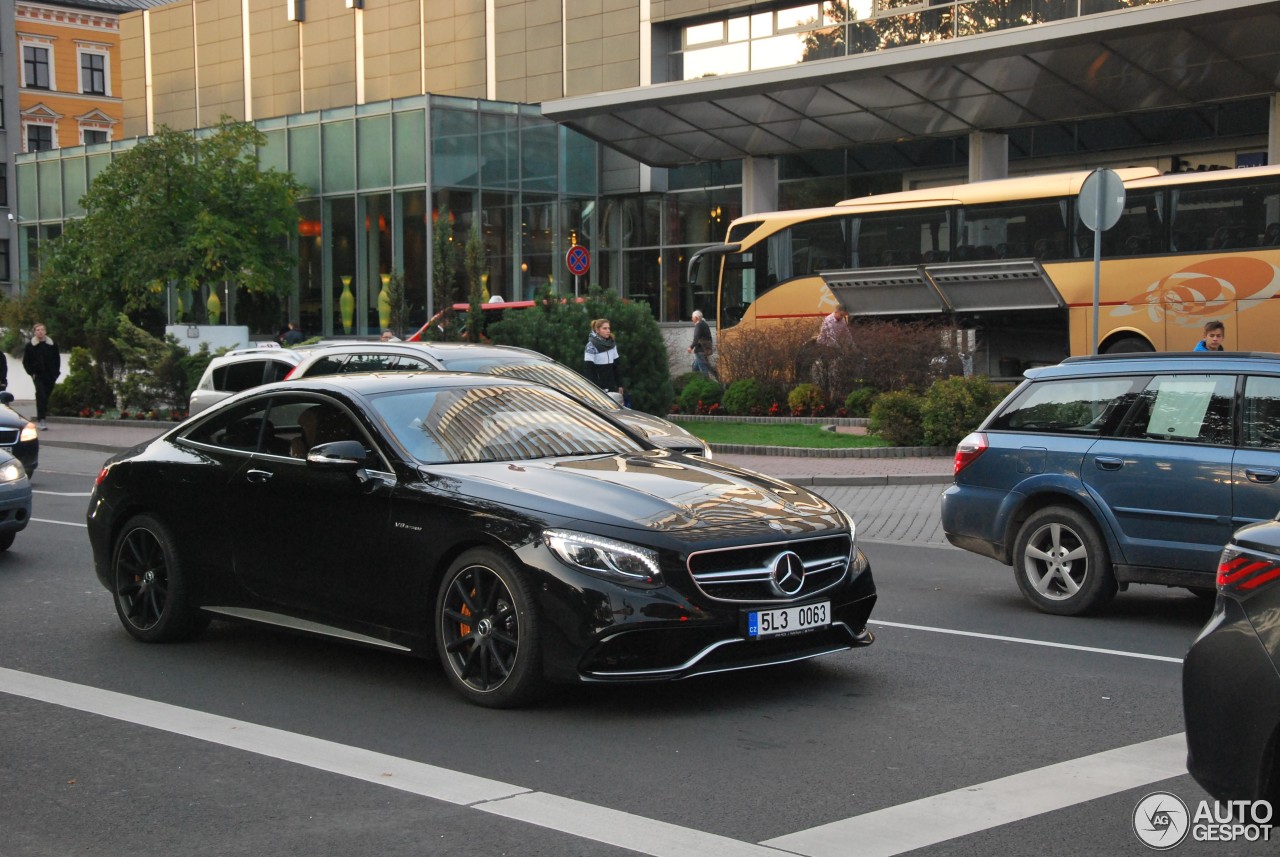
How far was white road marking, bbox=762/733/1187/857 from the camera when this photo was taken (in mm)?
4715

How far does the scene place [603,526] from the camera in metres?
6.33

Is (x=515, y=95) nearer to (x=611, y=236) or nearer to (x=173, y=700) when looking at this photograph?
(x=611, y=236)

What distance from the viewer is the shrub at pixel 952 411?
19.4m

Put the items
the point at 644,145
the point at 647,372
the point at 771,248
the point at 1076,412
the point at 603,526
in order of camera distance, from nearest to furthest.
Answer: the point at 603,526, the point at 1076,412, the point at 647,372, the point at 771,248, the point at 644,145

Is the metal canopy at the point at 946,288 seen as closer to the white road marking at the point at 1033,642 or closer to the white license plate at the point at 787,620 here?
the white road marking at the point at 1033,642

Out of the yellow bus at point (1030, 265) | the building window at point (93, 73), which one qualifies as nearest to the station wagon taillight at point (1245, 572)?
the yellow bus at point (1030, 265)

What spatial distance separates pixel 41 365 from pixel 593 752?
977 inches

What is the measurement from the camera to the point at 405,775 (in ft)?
18.2

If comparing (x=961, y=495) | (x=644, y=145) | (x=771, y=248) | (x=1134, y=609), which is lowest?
(x=1134, y=609)

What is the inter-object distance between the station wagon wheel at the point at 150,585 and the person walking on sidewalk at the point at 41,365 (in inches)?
818

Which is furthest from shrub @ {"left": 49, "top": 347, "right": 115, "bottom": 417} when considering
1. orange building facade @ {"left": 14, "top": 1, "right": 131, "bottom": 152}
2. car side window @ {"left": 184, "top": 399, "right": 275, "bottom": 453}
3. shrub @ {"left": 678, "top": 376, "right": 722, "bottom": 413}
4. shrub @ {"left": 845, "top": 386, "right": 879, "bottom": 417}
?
orange building facade @ {"left": 14, "top": 1, "right": 131, "bottom": 152}

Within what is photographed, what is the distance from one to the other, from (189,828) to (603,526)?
7.12ft

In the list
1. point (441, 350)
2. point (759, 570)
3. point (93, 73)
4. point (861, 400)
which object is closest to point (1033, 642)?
point (759, 570)

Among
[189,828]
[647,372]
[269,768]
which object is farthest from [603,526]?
[647,372]
